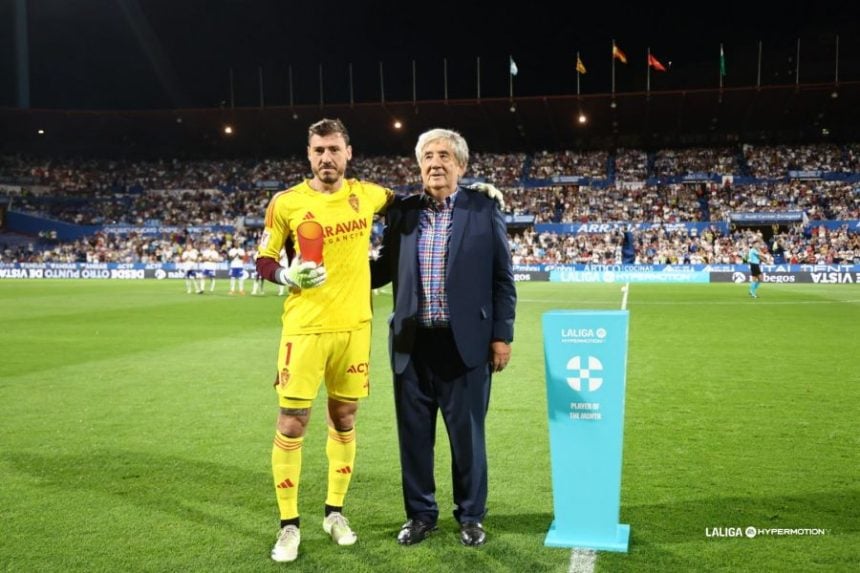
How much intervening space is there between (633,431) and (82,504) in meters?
4.62

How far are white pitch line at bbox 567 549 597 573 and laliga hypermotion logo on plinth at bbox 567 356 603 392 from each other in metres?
0.90

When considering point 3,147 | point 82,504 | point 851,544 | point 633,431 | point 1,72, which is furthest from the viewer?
point 3,147

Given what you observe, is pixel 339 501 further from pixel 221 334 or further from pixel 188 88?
pixel 188 88

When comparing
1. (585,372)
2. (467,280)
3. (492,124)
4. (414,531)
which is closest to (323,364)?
(467,280)

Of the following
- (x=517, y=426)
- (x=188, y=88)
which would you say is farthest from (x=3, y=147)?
(x=517, y=426)

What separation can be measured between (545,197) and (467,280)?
150ft

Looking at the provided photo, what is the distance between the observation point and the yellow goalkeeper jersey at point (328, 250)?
13.8 feet

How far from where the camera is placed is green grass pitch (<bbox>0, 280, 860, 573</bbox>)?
4016 mm

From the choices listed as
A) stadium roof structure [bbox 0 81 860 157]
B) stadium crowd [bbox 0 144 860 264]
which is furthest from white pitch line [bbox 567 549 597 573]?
stadium roof structure [bbox 0 81 860 157]

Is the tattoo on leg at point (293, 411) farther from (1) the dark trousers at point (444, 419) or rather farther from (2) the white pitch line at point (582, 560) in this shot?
(2) the white pitch line at point (582, 560)

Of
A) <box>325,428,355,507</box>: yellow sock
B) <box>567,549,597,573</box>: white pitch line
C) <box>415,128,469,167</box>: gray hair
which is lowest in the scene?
<box>567,549,597,573</box>: white pitch line

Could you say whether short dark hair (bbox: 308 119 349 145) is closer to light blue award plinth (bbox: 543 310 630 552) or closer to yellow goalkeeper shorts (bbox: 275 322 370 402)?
yellow goalkeeper shorts (bbox: 275 322 370 402)

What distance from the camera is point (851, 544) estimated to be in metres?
4.04

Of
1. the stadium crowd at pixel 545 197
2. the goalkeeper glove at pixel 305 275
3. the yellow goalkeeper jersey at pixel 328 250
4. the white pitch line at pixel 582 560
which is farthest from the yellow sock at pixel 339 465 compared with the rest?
the stadium crowd at pixel 545 197
